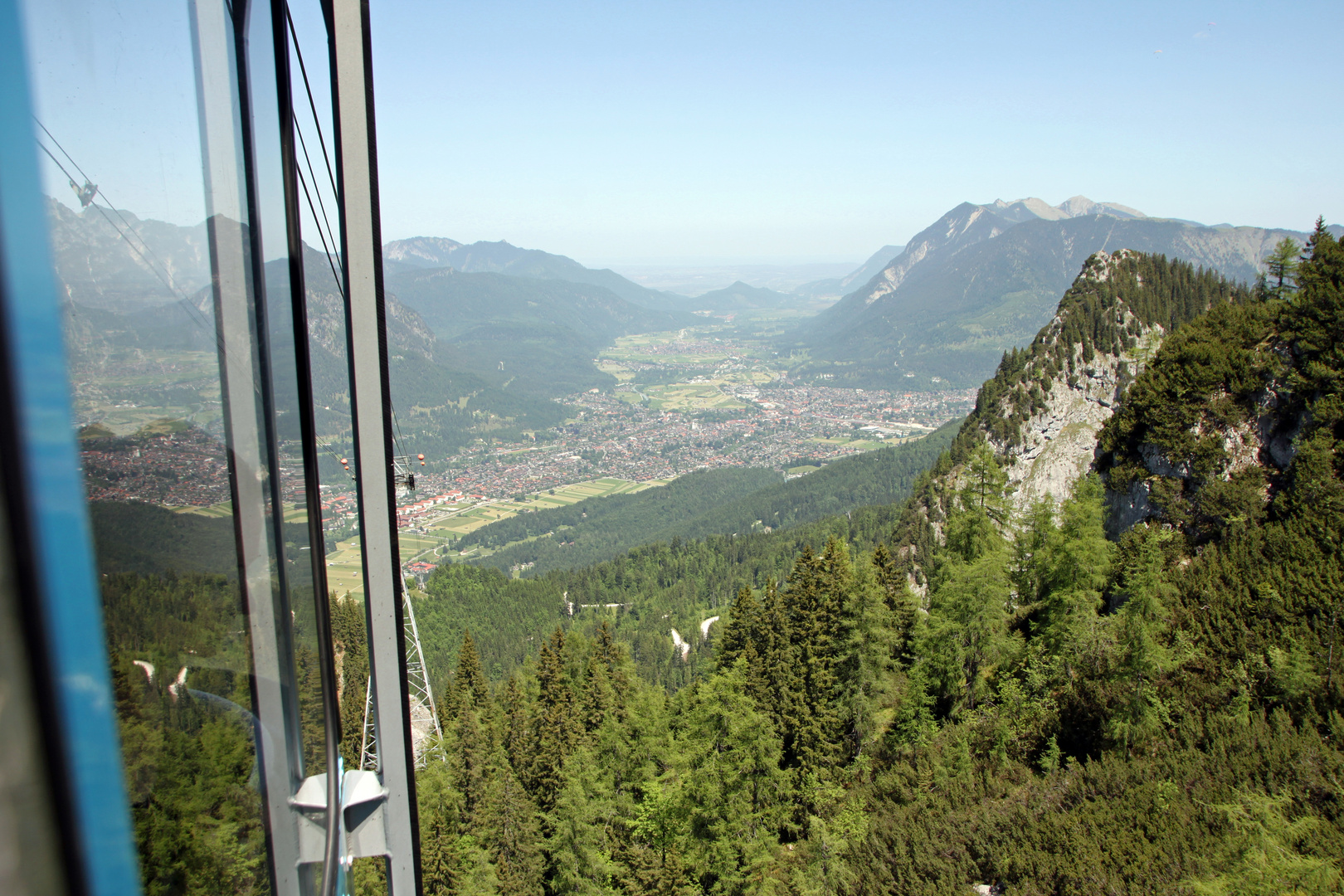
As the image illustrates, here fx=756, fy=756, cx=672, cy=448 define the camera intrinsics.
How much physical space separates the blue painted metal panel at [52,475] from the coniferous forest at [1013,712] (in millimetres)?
3455

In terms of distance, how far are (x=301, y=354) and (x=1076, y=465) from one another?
46.0 m

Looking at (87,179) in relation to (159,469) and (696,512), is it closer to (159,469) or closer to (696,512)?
(159,469)

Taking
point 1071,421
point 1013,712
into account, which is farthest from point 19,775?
point 1071,421

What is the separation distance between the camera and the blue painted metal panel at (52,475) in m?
0.52

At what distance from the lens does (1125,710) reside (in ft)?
53.2

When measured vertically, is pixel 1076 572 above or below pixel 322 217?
below

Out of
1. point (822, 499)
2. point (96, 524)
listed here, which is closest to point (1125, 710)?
point (96, 524)

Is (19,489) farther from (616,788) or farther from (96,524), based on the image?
(616,788)

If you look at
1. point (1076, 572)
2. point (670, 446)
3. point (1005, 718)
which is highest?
point (1076, 572)

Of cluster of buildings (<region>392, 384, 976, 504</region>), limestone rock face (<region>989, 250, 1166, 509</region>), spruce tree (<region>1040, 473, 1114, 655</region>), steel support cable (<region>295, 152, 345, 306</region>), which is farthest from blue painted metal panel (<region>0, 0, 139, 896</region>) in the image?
cluster of buildings (<region>392, 384, 976, 504</region>)

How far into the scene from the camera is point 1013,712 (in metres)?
18.9

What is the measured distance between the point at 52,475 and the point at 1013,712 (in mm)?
21464

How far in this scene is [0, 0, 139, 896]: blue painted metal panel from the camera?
1.70 ft

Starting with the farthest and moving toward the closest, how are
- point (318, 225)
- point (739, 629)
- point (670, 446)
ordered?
point (670, 446)
point (739, 629)
point (318, 225)
